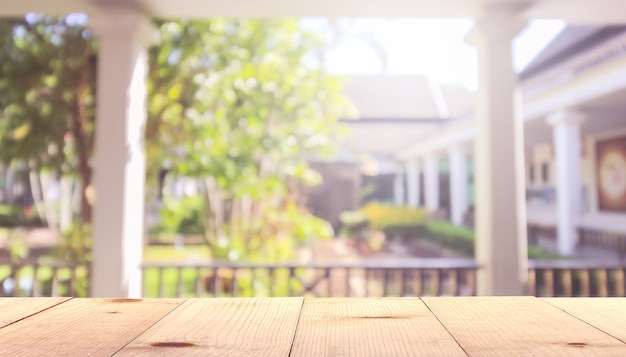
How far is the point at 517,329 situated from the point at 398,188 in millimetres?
12570

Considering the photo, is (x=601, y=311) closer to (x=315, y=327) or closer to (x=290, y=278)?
(x=315, y=327)

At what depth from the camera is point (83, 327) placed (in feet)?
2.40

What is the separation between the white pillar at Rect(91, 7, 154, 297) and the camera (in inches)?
98.8

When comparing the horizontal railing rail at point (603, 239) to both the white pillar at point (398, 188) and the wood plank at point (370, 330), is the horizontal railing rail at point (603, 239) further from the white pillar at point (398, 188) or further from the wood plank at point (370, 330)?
the wood plank at point (370, 330)

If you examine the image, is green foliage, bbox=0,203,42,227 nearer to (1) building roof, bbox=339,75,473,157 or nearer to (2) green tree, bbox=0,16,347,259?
(2) green tree, bbox=0,16,347,259

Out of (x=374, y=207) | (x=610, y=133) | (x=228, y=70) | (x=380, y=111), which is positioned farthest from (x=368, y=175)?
(x=228, y=70)

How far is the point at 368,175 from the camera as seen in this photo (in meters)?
12.0

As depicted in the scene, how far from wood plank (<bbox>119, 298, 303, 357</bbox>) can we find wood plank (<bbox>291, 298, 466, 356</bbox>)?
0.03m

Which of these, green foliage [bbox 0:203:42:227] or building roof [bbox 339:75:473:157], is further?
building roof [bbox 339:75:473:157]

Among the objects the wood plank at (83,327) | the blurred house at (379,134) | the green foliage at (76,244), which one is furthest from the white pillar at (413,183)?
the wood plank at (83,327)

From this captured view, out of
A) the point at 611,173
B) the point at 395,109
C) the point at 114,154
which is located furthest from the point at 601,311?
the point at 395,109

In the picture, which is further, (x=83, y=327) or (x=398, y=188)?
(x=398, y=188)

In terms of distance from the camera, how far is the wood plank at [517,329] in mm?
632

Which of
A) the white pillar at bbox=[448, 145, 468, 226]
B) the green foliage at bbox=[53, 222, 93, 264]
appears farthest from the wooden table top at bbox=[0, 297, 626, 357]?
the white pillar at bbox=[448, 145, 468, 226]
